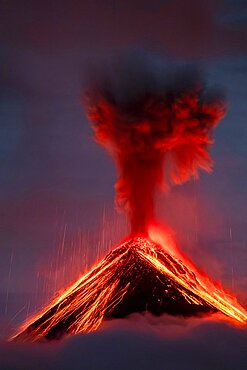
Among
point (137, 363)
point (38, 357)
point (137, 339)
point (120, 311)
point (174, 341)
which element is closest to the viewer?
point (120, 311)

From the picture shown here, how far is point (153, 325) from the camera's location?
2983 centimetres

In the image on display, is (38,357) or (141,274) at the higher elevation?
(141,274)

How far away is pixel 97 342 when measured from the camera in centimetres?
3444

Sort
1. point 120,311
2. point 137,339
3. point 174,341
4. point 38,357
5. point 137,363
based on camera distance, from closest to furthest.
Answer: point 120,311
point 38,357
point 174,341
point 137,339
point 137,363

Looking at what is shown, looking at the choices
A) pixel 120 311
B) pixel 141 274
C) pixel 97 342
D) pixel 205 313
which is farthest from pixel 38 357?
pixel 205 313

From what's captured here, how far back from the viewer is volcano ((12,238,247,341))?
28562 mm

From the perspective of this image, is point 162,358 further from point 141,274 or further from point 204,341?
point 141,274

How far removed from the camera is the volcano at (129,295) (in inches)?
1125

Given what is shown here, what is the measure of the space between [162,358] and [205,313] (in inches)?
419

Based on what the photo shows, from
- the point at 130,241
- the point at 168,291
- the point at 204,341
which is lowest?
the point at 204,341

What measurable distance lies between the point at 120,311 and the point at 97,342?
7.47 meters

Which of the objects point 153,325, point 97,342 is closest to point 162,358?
point 97,342

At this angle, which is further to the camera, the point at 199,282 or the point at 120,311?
the point at 199,282

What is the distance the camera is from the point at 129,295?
95.3 feet
